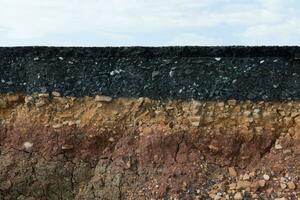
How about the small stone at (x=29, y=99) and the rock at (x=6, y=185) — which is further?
the small stone at (x=29, y=99)

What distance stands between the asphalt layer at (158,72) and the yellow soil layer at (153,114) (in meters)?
0.07

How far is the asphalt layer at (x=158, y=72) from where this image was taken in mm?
5188

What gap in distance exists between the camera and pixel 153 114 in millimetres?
5336

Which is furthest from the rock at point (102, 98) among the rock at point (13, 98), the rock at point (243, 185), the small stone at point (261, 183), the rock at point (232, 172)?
the small stone at point (261, 183)

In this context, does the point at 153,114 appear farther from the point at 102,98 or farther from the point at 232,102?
the point at 232,102

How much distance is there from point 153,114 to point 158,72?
0.39 meters

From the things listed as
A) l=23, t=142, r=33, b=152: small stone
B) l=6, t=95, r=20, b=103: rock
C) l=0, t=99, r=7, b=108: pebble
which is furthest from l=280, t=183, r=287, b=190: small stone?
l=0, t=99, r=7, b=108: pebble

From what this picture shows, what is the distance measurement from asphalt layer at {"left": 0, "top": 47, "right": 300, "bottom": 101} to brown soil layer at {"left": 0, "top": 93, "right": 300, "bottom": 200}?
4.1 inches

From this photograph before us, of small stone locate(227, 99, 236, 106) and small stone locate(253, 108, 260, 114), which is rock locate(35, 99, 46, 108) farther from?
small stone locate(253, 108, 260, 114)

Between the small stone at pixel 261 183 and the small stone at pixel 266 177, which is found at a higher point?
the small stone at pixel 266 177

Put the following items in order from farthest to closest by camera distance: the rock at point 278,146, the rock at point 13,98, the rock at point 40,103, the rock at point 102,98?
the rock at point 13,98
the rock at point 40,103
the rock at point 102,98
the rock at point 278,146

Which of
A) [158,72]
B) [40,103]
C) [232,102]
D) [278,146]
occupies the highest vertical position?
[158,72]

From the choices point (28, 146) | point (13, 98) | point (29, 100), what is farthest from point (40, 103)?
point (28, 146)

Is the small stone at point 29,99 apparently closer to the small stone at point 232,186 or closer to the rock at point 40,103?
the rock at point 40,103
